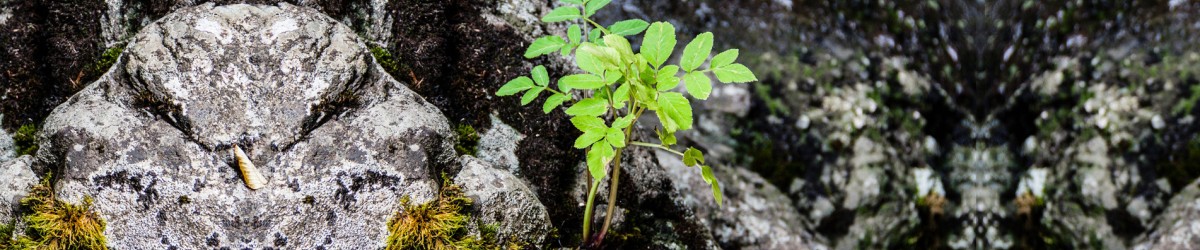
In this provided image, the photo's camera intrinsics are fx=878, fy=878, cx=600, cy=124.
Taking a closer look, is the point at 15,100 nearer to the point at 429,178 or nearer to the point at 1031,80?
the point at 429,178

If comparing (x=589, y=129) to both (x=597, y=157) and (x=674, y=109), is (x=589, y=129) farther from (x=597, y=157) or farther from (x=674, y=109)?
(x=674, y=109)

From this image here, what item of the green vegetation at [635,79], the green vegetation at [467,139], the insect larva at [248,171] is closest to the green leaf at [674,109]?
the green vegetation at [635,79]

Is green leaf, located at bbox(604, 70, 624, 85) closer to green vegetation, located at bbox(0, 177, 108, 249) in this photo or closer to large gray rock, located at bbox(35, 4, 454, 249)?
large gray rock, located at bbox(35, 4, 454, 249)

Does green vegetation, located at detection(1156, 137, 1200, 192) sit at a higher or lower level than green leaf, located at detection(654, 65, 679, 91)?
higher

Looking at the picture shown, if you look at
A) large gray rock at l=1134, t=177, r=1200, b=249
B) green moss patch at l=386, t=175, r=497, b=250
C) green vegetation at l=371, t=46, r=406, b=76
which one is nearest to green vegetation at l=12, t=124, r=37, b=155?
green vegetation at l=371, t=46, r=406, b=76

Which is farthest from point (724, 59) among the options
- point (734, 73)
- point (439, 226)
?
point (439, 226)

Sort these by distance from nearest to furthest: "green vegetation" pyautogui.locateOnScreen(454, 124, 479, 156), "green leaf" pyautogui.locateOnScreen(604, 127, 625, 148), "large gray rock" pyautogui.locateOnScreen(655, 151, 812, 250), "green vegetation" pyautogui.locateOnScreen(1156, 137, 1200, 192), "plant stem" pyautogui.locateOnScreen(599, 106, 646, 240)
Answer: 1. "green leaf" pyautogui.locateOnScreen(604, 127, 625, 148)
2. "plant stem" pyautogui.locateOnScreen(599, 106, 646, 240)
3. "green vegetation" pyautogui.locateOnScreen(454, 124, 479, 156)
4. "large gray rock" pyautogui.locateOnScreen(655, 151, 812, 250)
5. "green vegetation" pyautogui.locateOnScreen(1156, 137, 1200, 192)
